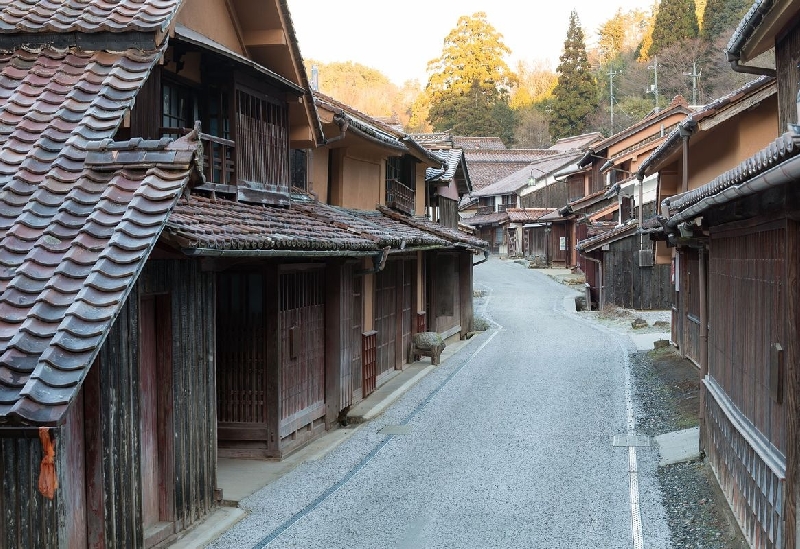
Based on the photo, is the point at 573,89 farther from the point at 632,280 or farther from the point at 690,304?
the point at 690,304

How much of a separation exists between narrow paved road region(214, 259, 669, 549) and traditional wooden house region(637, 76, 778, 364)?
10.1 ft

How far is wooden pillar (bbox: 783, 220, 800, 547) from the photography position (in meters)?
6.09

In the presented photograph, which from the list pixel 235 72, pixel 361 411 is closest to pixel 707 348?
pixel 361 411

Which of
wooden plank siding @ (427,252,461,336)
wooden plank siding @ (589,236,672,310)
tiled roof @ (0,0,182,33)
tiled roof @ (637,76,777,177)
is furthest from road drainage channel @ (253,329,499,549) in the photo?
wooden plank siding @ (589,236,672,310)

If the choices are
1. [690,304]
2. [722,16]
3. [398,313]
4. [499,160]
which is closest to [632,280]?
[690,304]

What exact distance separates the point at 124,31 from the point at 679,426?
35.9 ft

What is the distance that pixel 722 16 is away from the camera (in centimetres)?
5509

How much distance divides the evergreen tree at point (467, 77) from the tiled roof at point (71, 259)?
69.8m

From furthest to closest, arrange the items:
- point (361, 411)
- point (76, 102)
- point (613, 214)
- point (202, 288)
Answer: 1. point (613, 214)
2. point (361, 411)
3. point (202, 288)
4. point (76, 102)

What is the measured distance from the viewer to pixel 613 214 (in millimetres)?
40844

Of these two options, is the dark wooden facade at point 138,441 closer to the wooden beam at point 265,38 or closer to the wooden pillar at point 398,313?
the wooden beam at point 265,38

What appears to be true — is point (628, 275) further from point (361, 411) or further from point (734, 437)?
point (734, 437)

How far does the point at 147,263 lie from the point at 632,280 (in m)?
27.9

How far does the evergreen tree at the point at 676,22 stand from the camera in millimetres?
58406
